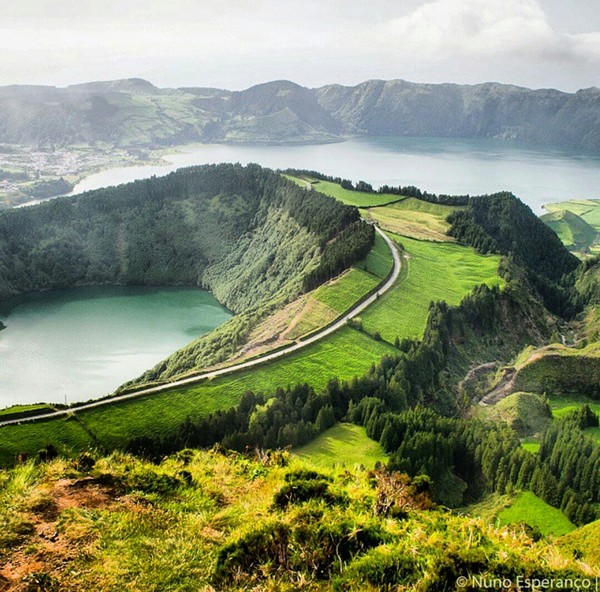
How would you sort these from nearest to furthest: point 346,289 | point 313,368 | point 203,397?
1. point 203,397
2. point 313,368
3. point 346,289

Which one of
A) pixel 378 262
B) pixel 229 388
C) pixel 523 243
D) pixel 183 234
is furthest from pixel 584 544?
pixel 183 234

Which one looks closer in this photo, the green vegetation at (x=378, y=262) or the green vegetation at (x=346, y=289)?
the green vegetation at (x=346, y=289)

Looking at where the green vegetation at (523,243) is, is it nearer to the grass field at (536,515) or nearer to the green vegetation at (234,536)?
the grass field at (536,515)

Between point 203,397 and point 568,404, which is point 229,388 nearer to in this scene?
point 203,397

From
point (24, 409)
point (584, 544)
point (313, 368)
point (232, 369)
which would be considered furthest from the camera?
point (313, 368)

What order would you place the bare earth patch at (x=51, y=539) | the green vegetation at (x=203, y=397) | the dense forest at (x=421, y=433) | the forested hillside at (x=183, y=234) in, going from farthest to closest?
the forested hillside at (x=183, y=234)
the green vegetation at (x=203, y=397)
the dense forest at (x=421, y=433)
the bare earth patch at (x=51, y=539)

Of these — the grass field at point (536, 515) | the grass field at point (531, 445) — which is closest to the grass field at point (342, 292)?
the grass field at point (531, 445)

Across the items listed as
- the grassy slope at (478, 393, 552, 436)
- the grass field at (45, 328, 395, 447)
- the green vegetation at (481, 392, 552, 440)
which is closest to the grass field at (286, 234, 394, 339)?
the grass field at (45, 328, 395, 447)
